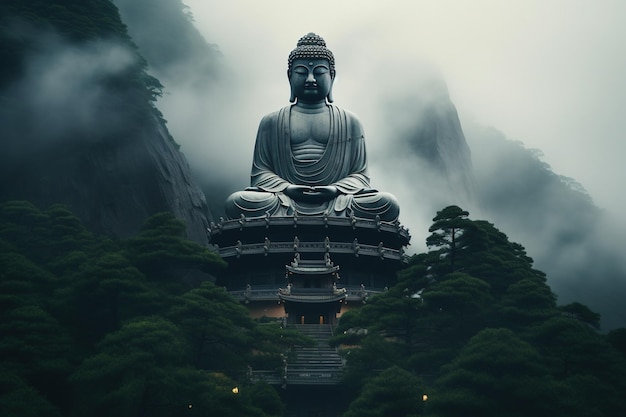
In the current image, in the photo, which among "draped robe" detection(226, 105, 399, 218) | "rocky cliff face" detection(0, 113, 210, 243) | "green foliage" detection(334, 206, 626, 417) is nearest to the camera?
"green foliage" detection(334, 206, 626, 417)

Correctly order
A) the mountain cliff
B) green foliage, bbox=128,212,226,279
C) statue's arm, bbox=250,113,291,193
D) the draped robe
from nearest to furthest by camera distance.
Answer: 1. green foliage, bbox=128,212,226,279
2. the mountain cliff
3. the draped robe
4. statue's arm, bbox=250,113,291,193

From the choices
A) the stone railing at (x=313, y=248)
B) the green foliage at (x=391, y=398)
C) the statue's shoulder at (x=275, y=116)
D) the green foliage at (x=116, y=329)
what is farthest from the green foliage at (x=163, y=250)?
the statue's shoulder at (x=275, y=116)

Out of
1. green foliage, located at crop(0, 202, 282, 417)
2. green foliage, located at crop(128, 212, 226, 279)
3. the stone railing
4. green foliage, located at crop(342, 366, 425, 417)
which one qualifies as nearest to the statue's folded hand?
the stone railing

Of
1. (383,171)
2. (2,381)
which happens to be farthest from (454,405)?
(383,171)

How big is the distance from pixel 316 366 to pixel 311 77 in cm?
1345

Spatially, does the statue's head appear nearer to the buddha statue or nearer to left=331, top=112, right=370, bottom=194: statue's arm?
the buddha statue

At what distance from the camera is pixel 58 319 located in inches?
A: 668

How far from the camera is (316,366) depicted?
789 inches

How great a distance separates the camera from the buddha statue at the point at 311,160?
2830cm

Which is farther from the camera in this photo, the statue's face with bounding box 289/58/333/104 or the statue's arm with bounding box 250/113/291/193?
the statue's face with bounding box 289/58/333/104

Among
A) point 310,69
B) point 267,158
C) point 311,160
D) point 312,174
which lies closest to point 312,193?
point 312,174

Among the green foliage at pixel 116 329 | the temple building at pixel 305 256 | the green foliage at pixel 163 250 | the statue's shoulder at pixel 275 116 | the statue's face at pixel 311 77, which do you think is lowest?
the green foliage at pixel 116 329

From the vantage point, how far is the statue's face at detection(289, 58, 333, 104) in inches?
1226

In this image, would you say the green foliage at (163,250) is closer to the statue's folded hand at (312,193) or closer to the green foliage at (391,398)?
the green foliage at (391,398)
